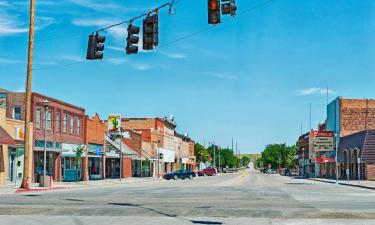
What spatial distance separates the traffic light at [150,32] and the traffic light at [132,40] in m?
0.71

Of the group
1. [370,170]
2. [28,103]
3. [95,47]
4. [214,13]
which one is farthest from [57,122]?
[370,170]

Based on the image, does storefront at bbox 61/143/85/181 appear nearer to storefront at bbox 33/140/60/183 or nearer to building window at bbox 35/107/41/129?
storefront at bbox 33/140/60/183

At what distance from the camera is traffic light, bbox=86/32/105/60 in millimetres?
21406

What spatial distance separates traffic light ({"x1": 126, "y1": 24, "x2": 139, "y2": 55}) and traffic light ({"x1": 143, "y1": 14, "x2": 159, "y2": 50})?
71 centimetres

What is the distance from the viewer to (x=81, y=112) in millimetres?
62000

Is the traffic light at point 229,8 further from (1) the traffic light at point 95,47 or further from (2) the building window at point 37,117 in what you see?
(2) the building window at point 37,117

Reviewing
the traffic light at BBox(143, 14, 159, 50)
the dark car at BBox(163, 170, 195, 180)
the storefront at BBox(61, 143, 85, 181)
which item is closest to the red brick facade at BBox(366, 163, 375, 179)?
the dark car at BBox(163, 170, 195, 180)

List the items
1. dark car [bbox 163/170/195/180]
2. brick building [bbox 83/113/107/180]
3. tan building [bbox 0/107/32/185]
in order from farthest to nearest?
dark car [bbox 163/170/195/180]
brick building [bbox 83/113/107/180]
tan building [bbox 0/107/32/185]

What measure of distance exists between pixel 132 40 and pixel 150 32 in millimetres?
1078

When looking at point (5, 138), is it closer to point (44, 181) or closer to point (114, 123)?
point (44, 181)

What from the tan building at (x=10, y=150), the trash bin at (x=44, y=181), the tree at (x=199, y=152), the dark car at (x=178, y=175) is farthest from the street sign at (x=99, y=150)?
the tree at (x=199, y=152)

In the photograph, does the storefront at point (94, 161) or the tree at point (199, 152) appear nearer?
the storefront at point (94, 161)

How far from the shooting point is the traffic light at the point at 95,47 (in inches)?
843

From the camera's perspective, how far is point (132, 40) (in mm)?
20422
